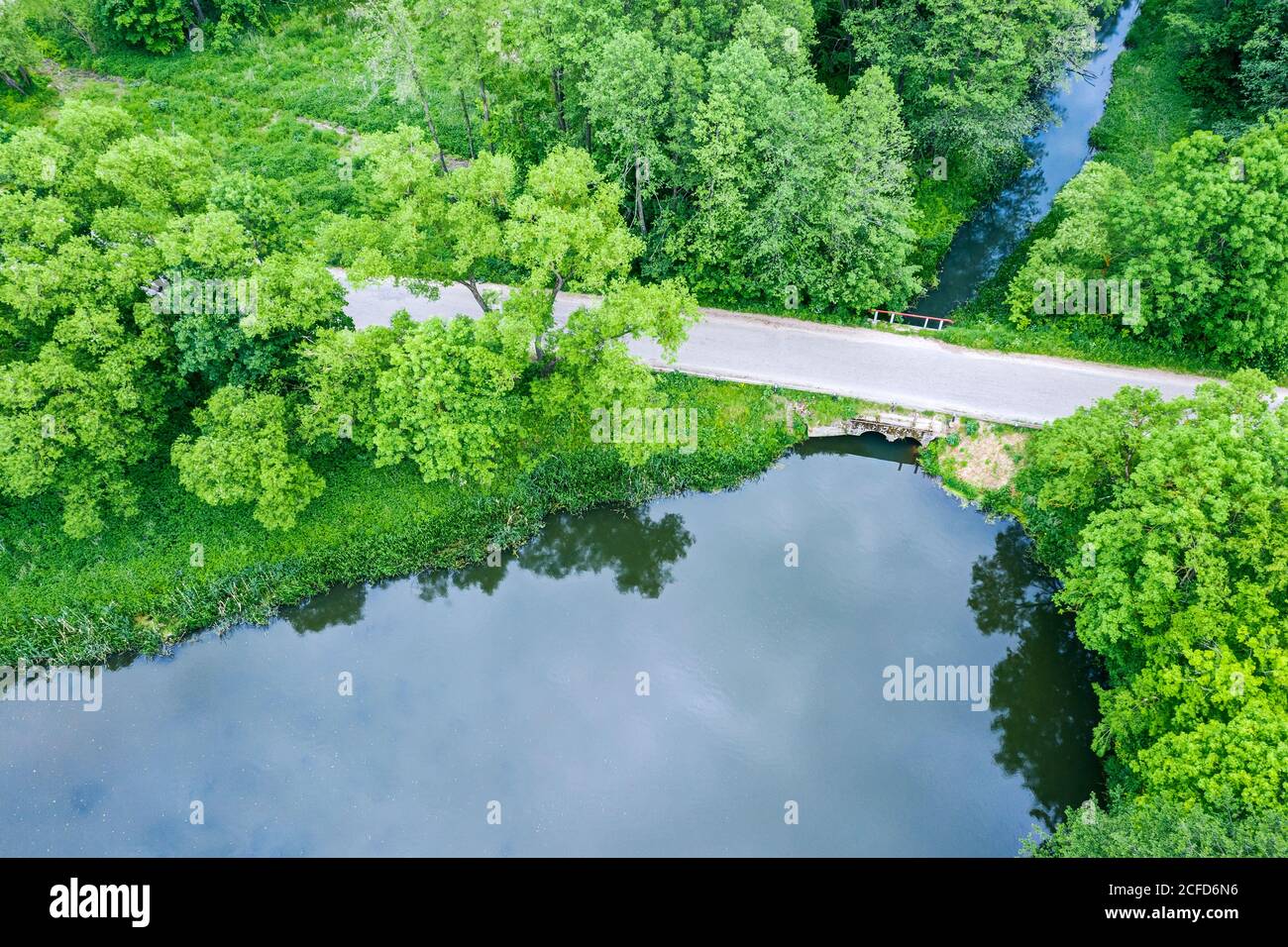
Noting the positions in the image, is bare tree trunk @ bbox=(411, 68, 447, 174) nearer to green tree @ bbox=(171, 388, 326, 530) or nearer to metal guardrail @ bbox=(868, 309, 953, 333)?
green tree @ bbox=(171, 388, 326, 530)

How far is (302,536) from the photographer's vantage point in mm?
31266

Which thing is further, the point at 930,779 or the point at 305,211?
the point at 305,211

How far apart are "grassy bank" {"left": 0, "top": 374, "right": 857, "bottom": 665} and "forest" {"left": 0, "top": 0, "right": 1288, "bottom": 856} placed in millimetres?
138

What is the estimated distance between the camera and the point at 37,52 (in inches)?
1731

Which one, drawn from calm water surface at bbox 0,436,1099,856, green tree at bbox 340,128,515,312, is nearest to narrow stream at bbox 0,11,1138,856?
calm water surface at bbox 0,436,1099,856

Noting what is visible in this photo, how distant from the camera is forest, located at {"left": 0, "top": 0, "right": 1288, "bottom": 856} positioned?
79.5 ft

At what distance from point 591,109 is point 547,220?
7.48 m

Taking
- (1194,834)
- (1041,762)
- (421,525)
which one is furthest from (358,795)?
(1194,834)

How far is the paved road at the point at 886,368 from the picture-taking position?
107ft

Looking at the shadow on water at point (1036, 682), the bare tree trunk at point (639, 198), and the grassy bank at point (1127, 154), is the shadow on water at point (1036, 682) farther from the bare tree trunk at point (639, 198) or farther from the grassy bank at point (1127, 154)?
the bare tree trunk at point (639, 198)

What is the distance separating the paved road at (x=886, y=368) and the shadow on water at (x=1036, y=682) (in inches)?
214

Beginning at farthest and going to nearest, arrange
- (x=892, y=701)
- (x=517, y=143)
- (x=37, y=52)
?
(x=37, y=52) → (x=517, y=143) → (x=892, y=701)

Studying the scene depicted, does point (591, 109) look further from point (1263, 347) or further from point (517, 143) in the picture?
point (1263, 347)

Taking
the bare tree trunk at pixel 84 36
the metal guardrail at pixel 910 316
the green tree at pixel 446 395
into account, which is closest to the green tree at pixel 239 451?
the green tree at pixel 446 395
